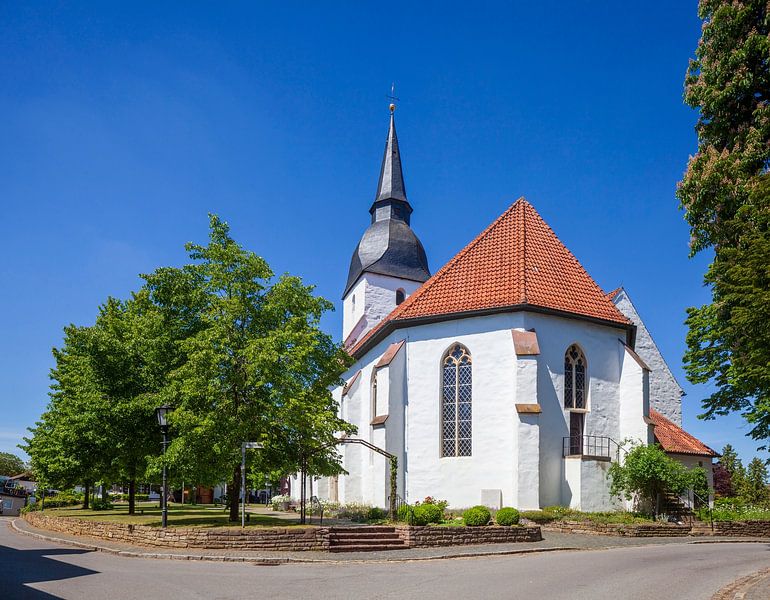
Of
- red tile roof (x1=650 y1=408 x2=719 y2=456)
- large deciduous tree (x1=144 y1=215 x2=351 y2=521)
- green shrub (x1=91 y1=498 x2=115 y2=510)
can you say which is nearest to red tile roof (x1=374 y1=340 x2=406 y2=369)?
large deciduous tree (x1=144 y1=215 x2=351 y2=521)

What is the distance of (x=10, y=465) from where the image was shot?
10762 centimetres

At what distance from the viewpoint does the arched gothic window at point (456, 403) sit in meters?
25.5

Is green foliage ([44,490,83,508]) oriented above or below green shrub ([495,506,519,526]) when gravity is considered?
below

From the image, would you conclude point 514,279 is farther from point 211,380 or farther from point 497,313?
point 211,380

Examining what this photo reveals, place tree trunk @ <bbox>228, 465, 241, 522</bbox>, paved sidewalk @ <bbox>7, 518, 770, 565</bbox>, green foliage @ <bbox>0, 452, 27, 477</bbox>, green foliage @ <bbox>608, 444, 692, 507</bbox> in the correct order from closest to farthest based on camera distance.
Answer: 1. paved sidewalk @ <bbox>7, 518, 770, 565</bbox>
2. tree trunk @ <bbox>228, 465, 241, 522</bbox>
3. green foliage @ <bbox>608, 444, 692, 507</bbox>
4. green foliage @ <bbox>0, 452, 27, 477</bbox>

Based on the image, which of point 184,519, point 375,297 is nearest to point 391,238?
point 375,297

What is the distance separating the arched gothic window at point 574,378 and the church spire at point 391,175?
20.3m

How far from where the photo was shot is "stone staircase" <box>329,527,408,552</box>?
17234 mm

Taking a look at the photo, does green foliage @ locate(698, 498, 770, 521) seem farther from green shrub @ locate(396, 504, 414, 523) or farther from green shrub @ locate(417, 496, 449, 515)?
green shrub @ locate(396, 504, 414, 523)

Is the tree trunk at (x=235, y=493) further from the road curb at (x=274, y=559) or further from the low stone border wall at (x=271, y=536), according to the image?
the road curb at (x=274, y=559)

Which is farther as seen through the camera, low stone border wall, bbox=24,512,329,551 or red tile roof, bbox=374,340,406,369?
red tile roof, bbox=374,340,406,369

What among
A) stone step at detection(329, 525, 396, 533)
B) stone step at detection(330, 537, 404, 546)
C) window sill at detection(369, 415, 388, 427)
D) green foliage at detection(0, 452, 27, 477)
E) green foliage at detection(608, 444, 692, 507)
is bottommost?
green foliage at detection(0, 452, 27, 477)

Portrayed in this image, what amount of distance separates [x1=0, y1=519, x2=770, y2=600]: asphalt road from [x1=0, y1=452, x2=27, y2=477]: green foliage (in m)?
102

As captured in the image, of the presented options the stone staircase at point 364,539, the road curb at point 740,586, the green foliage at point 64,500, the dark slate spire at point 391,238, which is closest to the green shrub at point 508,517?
the stone staircase at point 364,539
